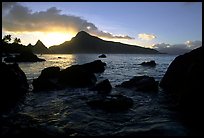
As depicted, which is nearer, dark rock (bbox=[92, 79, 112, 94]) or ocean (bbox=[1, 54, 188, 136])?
ocean (bbox=[1, 54, 188, 136])

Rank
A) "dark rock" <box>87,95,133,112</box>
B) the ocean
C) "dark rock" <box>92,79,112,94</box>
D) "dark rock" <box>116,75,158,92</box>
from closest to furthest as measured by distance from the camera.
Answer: the ocean < "dark rock" <box>87,95,133,112</box> < "dark rock" <box>116,75,158,92</box> < "dark rock" <box>92,79,112,94</box>

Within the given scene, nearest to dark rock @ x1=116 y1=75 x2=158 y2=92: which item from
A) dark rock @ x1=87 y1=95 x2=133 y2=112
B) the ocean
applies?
the ocean

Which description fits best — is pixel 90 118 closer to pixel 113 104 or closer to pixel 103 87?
pixel 113 104

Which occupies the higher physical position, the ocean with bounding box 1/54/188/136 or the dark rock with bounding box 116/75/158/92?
the dark rock with bounding box 116/75/158/92

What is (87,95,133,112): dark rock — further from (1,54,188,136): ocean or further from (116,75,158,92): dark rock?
(116,75,158,92): dark rock

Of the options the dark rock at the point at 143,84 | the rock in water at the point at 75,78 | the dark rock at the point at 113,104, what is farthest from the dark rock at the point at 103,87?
the dark rock at the point at 113,104

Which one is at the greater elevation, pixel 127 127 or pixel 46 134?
pixel 46 134

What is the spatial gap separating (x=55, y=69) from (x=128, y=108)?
1982 centimetres

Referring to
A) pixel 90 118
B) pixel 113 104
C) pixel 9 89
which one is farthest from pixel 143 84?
pixel 9 89

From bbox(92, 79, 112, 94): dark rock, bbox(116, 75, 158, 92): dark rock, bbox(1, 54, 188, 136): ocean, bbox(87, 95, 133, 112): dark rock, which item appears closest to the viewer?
bbox(1, 54, 188, 136): ocean

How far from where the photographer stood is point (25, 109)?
1622 cm

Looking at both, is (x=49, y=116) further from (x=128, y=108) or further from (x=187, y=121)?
(x=187, y=121)

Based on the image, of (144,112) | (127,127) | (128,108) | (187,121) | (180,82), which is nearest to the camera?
(127,127)

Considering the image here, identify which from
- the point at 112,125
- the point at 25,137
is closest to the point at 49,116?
the point at 112,125
